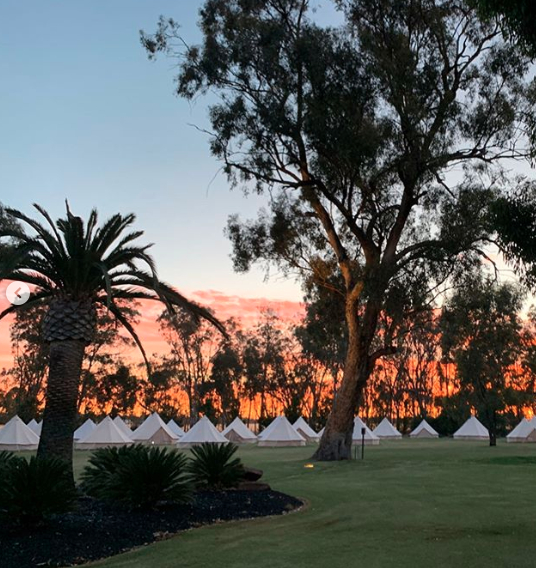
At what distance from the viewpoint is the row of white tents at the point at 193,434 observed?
117ft

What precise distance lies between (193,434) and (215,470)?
77.7 ft

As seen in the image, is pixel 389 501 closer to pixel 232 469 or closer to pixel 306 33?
pixel 232 469

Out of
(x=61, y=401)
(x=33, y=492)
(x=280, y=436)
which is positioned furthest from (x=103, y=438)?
(x=33, y=492)

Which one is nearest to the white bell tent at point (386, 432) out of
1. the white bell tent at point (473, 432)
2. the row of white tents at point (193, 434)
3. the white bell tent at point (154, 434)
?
the row of white tents at point (193, 434)

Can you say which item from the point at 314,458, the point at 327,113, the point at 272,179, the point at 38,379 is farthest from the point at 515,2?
the point at 38,379

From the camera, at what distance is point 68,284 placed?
12875mm

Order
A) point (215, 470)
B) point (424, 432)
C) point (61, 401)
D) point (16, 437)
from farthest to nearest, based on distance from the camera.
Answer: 1. point (424, 432)
2. point (16, 437)
3. point (215, 470)
4. point (61, 401)

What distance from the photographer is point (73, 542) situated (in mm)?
8172

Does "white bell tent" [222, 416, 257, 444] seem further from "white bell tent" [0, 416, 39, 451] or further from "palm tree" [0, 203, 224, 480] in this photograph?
"palm tree" [0, 203, 224, 480]

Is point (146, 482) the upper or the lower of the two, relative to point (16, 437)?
lower

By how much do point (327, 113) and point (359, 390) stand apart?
10.7m

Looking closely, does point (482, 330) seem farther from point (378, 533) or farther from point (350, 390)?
point (378, 533)

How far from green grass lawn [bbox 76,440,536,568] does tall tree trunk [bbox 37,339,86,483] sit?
3901 mm

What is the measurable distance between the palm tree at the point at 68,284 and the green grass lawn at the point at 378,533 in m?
4.20
